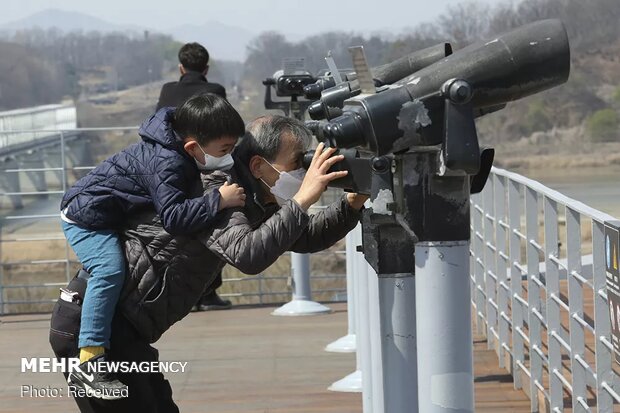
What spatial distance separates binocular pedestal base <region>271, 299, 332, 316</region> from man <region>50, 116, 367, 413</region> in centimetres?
523

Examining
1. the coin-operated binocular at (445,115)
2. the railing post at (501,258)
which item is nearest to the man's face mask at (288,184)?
the coin-operated binocular at (445,115)

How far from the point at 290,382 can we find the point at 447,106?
13.8ft

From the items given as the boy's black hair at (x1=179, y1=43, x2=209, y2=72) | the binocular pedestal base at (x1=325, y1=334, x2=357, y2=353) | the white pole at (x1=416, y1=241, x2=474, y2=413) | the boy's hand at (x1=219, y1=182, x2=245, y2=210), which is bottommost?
the binocular pedestal base at (x1=325, y1=334, x2=357, y2=353)

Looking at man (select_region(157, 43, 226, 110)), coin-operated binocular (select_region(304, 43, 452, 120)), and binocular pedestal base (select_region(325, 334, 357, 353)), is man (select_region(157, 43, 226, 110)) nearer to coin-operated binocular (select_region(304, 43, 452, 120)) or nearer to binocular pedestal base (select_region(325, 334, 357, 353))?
binocular pedestal base (select_region(325, 334, 357, 353))

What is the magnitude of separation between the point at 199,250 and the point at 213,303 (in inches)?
234

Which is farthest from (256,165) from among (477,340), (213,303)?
(213,303)

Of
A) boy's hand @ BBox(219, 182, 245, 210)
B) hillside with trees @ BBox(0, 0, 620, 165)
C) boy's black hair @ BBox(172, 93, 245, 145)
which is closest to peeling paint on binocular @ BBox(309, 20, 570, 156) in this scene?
boy's hand @ BBox(219, 182, 245, 210)

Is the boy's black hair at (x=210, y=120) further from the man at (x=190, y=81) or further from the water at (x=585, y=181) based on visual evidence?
the water at (x=585, y=181)

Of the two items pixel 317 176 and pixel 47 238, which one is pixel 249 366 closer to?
pixel 47 238

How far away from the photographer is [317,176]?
338 cm

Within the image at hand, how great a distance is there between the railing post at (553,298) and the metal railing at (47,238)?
4.09 metres

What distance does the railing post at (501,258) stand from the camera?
260 inches

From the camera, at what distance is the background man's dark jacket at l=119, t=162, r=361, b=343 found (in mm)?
3441

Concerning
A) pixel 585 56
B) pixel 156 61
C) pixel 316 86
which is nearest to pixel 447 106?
pixel 316 86
